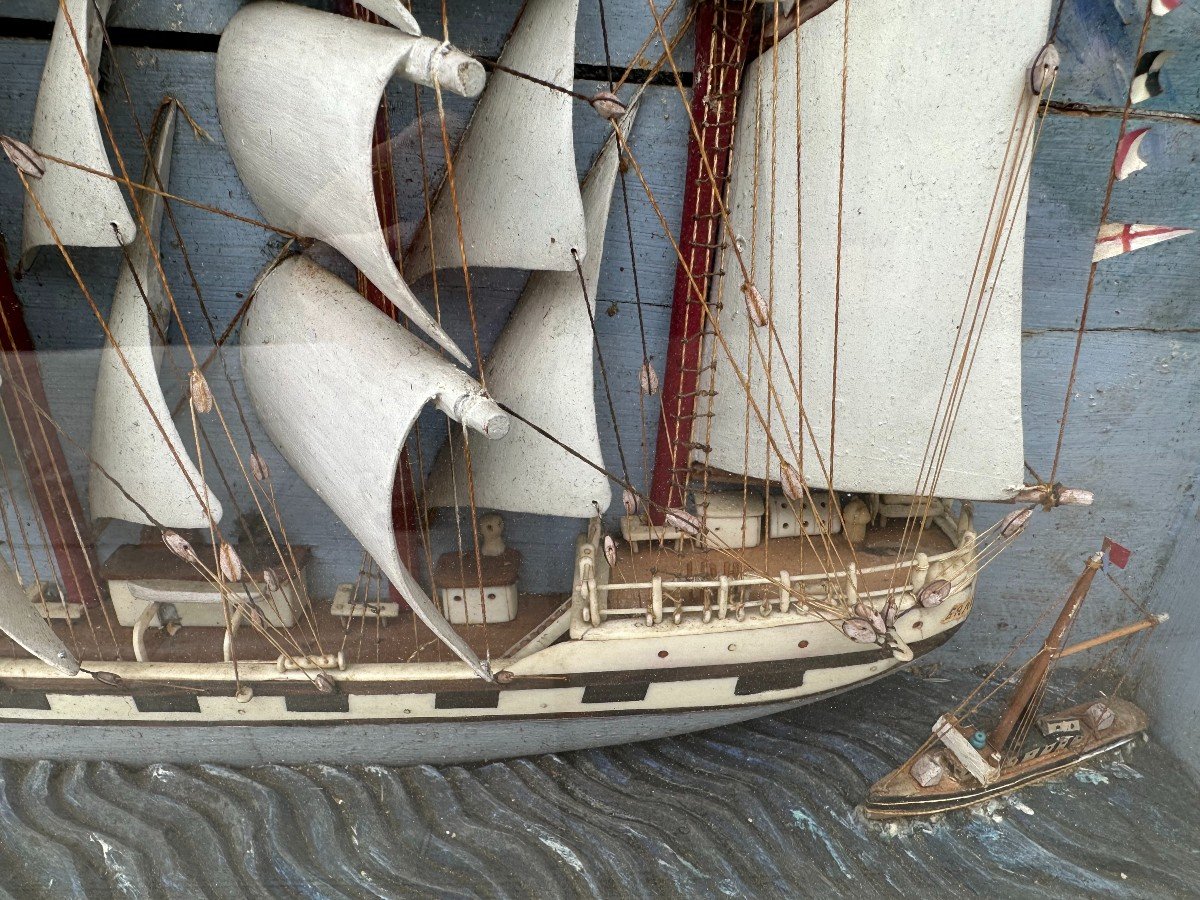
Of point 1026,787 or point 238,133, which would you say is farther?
point 1026,787

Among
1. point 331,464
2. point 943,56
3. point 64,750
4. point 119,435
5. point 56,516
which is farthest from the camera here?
point 64,750

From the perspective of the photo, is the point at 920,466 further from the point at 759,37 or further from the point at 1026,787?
the point at 759,37

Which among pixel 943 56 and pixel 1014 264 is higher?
pixel 943 56

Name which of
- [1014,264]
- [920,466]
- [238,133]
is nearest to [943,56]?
[1014,264]

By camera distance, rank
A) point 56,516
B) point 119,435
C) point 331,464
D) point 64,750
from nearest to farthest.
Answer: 1. point 331,464
2. point 119,435
3. point 56,516
4. point 64,750

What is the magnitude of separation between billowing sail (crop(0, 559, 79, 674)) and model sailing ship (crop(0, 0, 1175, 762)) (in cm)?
1

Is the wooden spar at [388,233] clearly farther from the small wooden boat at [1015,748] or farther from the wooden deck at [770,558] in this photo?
the small wooden boat at [1015,748]

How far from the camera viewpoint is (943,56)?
155 cm

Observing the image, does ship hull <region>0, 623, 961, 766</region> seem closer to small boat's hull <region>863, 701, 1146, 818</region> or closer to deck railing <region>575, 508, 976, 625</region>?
deck railing <region>575, 508, 976, 625</region>

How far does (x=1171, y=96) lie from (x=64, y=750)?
10.9 feet

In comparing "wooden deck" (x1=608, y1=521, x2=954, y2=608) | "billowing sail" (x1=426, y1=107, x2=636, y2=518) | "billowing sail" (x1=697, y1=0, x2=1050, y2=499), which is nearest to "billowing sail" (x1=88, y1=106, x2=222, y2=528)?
"billowing sail" (x1=426, y1=107, x2=636, y2=518)

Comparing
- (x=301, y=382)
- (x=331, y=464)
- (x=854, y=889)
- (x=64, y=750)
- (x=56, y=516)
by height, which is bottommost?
(x=854, y=889)

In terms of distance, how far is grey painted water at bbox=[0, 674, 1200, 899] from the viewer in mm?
1834

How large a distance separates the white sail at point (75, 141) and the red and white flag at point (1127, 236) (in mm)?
2168
